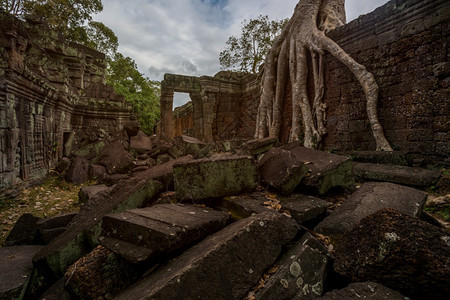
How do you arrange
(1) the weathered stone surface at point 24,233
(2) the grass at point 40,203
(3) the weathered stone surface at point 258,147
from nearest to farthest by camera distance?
(1) the weathered stone surface at point 24,233 → (2) the grass at point 40,203 → (3) the weathered stone surface at point 258,147

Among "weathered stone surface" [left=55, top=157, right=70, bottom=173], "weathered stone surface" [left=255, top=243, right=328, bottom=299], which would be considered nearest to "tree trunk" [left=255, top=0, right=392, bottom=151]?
"weathered stone surface" [left=255, top=243, right=328, bottom=299]

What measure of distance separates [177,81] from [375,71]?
25.5 ft

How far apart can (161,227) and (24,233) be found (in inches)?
79.3

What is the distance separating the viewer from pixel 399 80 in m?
3.84

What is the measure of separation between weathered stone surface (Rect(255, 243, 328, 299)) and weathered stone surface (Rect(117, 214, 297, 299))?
0.30 ft

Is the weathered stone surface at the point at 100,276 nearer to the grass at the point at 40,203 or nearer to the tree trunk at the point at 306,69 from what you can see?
the grass at the point at 40,203

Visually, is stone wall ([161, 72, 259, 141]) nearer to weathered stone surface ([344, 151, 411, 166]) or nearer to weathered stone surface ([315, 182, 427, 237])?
weathered stone surface ([344, 151, 411, 166])

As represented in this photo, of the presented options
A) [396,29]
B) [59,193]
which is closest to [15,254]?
[59,193]

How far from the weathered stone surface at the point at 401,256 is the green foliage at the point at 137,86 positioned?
50.7 ft

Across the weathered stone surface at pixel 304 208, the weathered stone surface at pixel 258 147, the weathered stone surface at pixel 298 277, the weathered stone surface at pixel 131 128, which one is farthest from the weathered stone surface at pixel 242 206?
the weathered stone surface at pixel 131 128

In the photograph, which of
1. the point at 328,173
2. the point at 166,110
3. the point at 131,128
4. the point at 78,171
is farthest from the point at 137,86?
the point at 328,173

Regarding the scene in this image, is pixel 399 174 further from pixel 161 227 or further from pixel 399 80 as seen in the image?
pixel 161 227

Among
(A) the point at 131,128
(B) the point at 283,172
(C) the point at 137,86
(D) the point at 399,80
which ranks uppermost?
(C) the point at 137,86

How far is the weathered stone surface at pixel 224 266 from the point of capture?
99cm
